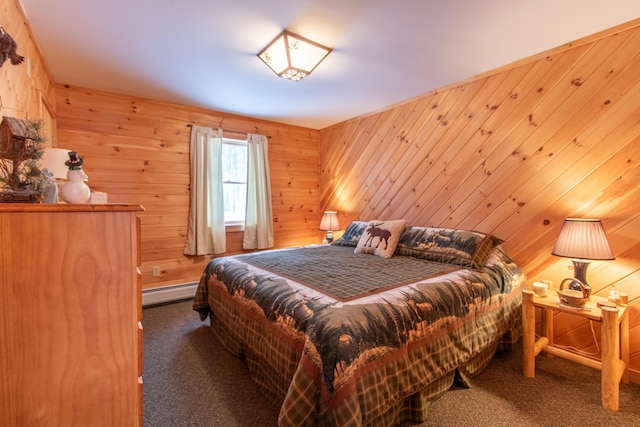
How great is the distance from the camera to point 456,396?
171 centimetres

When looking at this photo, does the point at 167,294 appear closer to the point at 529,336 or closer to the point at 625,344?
the point at 529,336

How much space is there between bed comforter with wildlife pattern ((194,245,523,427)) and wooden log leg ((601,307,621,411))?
1.76 feet

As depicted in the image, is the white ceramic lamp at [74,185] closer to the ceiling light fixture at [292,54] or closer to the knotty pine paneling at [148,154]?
the ceiling light fixture at [292,54]

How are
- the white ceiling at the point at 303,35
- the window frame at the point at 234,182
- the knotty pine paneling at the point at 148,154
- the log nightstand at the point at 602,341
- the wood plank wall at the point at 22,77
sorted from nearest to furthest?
the wood plank wall at the point at 22,77
the log nightstand at the point at 602,341
the white ceiling at the point at 303,35
the knotty pine paneling at the point at 148,154
the window frame at the point at 234,182

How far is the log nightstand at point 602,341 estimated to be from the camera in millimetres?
1606

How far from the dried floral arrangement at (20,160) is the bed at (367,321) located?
1149mm

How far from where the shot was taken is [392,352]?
1.37 meters

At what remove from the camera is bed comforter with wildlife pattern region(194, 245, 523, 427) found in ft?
4.04

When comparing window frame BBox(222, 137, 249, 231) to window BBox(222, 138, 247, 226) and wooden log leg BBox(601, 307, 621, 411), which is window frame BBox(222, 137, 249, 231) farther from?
wooden log leg BBox(601, 307, 621, 411)

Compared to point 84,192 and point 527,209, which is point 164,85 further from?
point 527,209

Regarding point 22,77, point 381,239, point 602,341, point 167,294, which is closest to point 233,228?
point 167,294

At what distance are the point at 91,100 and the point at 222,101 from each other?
1270 mm

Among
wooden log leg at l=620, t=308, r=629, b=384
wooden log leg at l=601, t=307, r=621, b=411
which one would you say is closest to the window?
wooden log leg at l=601, t=307, r=621, b=411

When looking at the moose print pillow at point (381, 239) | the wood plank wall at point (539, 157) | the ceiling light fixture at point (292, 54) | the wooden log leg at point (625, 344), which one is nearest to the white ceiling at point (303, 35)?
the ceiling light fixture at point (292, 54)
